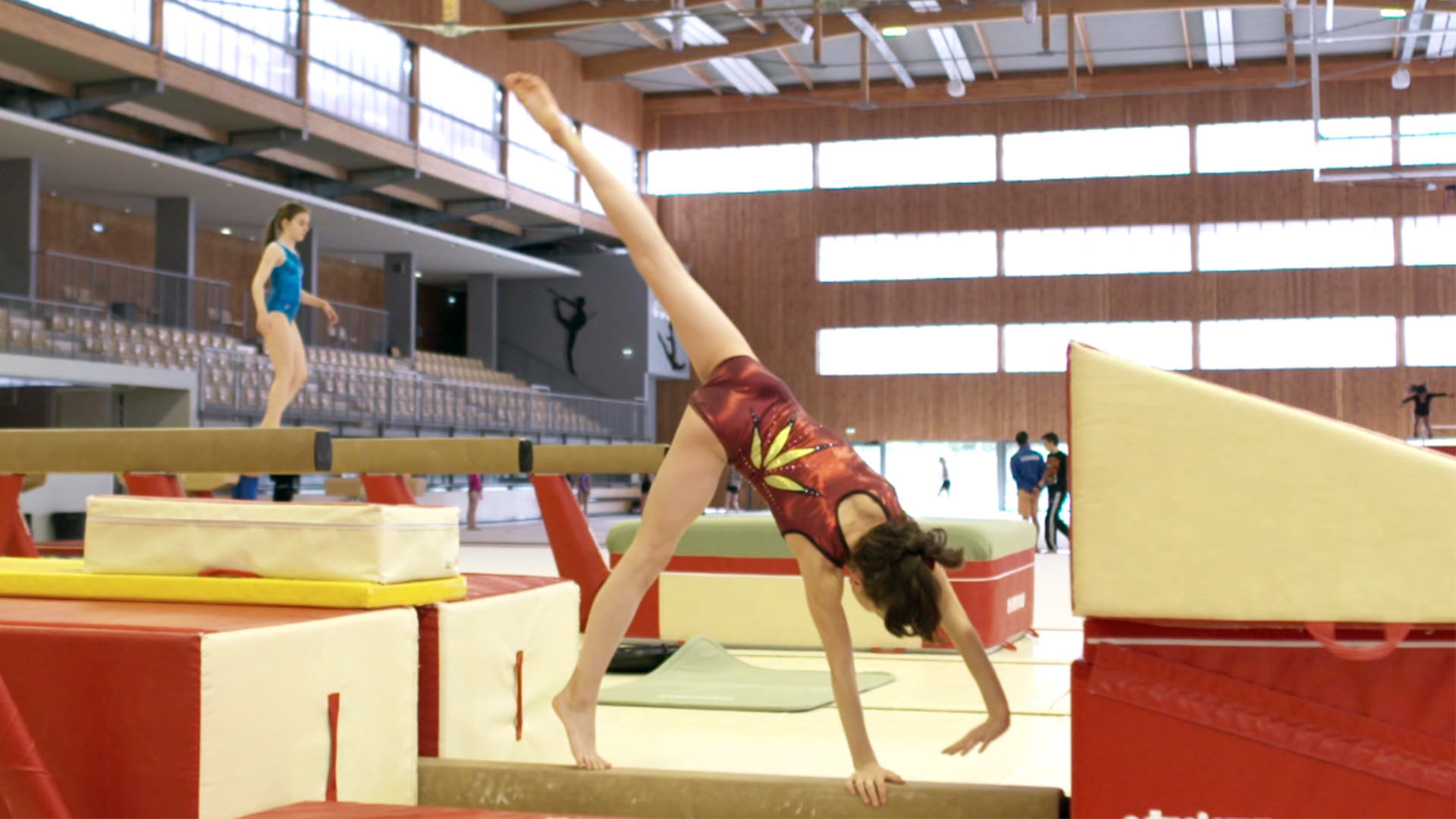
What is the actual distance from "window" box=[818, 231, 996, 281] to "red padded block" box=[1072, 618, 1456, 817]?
2506cm

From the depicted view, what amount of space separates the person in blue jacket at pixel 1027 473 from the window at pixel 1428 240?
1237 cm

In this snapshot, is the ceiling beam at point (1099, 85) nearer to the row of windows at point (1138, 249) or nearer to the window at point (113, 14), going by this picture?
the row of windows at point (1138, 249)

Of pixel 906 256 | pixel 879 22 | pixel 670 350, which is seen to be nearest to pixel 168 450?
pixel 879 22

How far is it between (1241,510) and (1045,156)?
25526mm

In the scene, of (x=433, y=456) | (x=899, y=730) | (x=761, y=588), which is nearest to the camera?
(x=899, y=730)

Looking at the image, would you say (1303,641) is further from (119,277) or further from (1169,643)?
(119,277)

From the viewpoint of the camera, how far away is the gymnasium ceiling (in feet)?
68.8

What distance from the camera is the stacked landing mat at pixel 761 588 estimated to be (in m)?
6.96

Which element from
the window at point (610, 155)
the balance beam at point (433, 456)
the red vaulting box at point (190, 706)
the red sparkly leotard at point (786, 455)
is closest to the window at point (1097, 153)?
the window at point (610, 155)

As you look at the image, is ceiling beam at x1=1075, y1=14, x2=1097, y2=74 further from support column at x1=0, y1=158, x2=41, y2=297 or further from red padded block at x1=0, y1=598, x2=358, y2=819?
red padded block at x1=0, y1=598, x2=358, y2=819

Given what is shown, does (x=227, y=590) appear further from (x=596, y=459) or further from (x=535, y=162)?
(x=535, y=162)

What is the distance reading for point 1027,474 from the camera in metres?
16.4

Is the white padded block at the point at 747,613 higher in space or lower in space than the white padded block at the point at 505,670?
lower

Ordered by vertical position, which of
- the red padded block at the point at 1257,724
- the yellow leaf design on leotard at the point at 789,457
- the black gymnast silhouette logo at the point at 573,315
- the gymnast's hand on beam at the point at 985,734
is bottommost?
the gymnast's hand on beam at the point at 985,734
